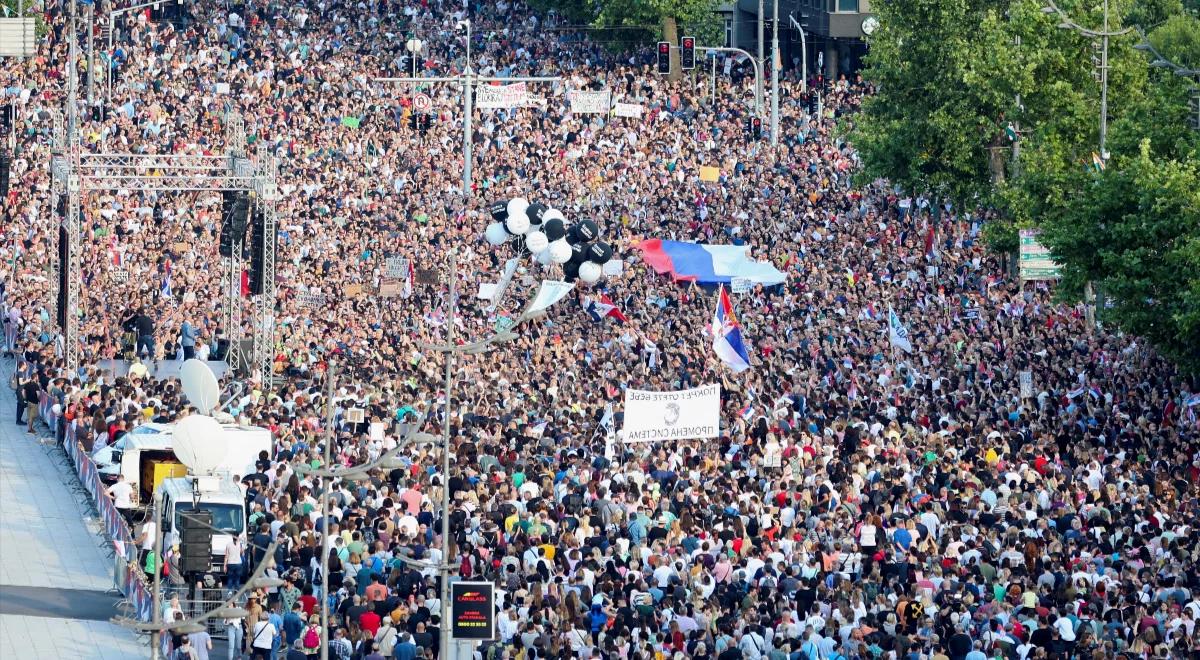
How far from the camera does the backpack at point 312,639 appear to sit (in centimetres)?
3012

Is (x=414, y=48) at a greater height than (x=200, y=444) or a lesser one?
greater

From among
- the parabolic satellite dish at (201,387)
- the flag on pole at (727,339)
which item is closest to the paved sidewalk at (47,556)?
Result: the parabolic satellite dish at (201,387)

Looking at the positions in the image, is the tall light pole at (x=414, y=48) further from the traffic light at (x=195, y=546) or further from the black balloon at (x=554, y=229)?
the traffic light at (x=195, y=546)

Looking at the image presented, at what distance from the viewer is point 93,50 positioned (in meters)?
74.6

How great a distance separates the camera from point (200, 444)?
3703 centimetres

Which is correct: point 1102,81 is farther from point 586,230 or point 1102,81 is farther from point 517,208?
point 517,208

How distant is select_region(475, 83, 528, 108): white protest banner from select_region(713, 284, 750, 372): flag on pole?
86.8ft

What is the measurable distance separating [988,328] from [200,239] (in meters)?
19.1

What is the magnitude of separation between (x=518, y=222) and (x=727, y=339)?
1243 centimetres

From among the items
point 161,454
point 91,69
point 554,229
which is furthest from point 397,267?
point 161,454

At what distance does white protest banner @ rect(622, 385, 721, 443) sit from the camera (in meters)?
37.8

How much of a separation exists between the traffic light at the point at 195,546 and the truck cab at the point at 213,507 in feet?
0.65

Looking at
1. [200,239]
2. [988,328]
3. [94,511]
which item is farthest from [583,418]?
[200,239]

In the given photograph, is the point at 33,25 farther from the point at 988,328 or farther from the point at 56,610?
the point at 56,610
